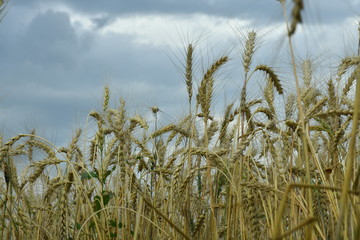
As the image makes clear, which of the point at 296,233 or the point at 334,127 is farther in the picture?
the point at 334,127

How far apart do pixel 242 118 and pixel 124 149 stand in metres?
0.80

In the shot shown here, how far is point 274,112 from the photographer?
128 inches

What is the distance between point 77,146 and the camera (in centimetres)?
441

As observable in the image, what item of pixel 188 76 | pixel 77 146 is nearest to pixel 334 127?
pixel 188 76

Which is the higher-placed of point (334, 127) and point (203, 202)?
point (334, 127)

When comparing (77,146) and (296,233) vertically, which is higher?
(77,146)

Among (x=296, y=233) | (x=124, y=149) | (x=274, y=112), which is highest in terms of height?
(x=274, y=112)

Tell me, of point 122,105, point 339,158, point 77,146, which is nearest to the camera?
point 122,105

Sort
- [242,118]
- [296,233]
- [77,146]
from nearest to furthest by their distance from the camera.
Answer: [296,233]
[242,118]
[77,146]

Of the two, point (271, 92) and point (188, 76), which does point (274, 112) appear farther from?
point (188, 76)

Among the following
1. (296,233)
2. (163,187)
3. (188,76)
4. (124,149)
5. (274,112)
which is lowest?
(296,233)

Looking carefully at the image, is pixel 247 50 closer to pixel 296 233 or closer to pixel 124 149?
pixel 124 149

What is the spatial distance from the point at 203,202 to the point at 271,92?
0.91 metres

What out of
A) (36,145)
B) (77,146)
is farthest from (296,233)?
(77,146)
